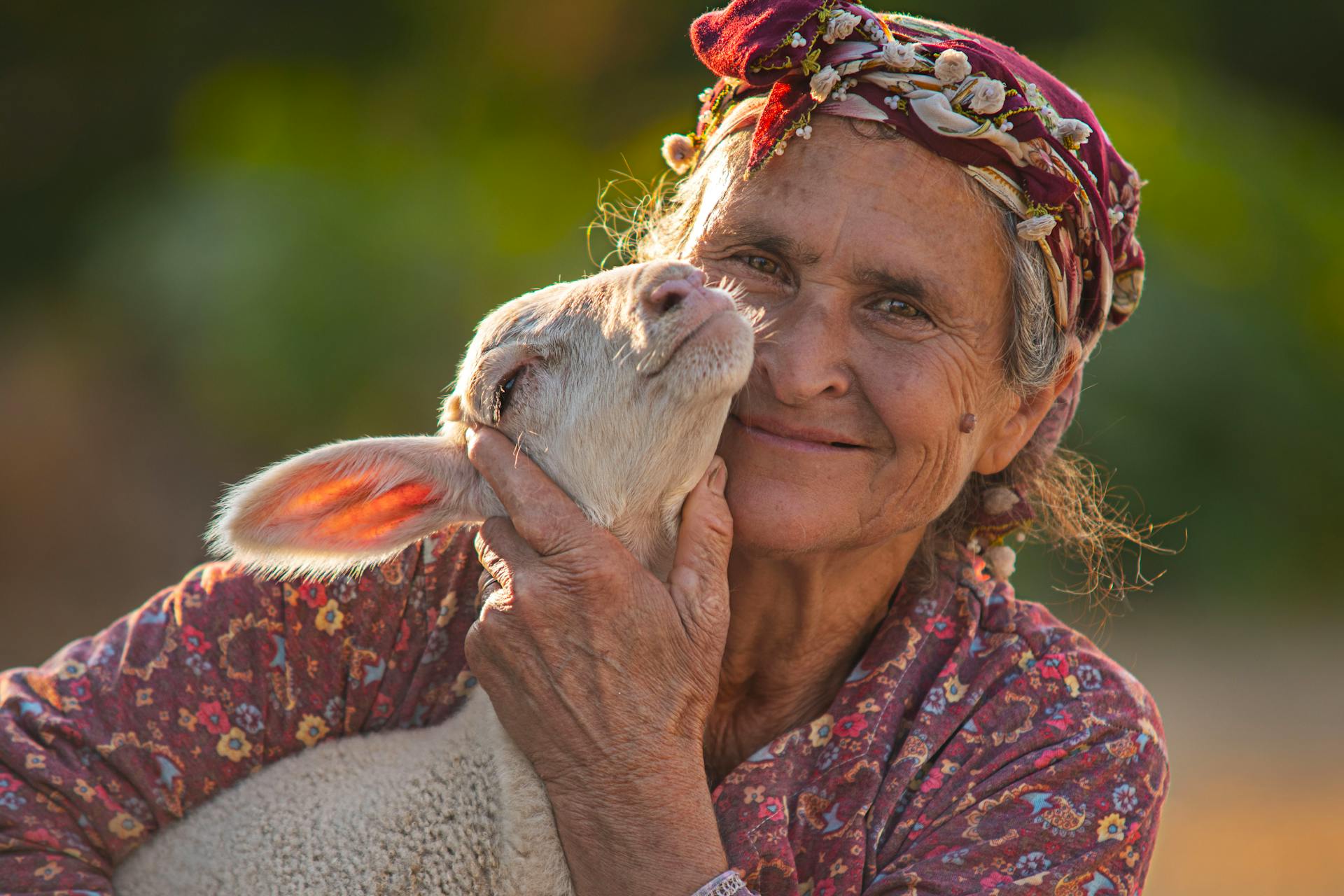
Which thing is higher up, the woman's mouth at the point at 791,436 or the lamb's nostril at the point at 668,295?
the lamb's nostril at the point at 668,295

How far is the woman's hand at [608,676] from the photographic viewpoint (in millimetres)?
2025

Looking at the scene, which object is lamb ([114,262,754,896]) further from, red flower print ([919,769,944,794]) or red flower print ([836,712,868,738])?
red flower print ([919,769,944,794])

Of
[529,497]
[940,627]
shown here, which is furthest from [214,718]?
[940,627]

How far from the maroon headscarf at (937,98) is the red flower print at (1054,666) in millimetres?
675

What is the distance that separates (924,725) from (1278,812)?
3876 millimetres

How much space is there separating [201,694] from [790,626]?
113 centimetres

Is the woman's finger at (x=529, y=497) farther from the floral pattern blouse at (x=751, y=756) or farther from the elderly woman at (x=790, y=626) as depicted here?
the floral pattern blouse at (x=751, y=756)

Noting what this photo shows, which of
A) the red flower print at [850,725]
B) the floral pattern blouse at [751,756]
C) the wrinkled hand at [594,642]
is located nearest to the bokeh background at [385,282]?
the floral pattern blouse at [751,756]

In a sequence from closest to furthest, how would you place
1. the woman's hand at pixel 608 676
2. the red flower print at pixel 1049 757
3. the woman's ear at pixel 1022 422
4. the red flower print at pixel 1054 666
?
1. the woman's hand at pixel 608 676
2. the red flower print at pixel 1049 757
3. the red flower print at pixel 1054 666
4. the woman's ear at pixel 1022 422

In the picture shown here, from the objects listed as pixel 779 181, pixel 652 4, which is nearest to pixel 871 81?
pixel 779 181

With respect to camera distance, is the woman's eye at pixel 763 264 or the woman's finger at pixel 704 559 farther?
the woman's eye at pixel 763 264

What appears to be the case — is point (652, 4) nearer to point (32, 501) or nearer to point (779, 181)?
point (32, 501)

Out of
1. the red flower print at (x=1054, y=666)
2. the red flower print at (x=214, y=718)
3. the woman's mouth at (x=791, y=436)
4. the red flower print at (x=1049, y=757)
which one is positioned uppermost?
the woman's mouth at (x=791, y=436)

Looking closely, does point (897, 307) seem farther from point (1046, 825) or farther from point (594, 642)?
point (1046, 825)
